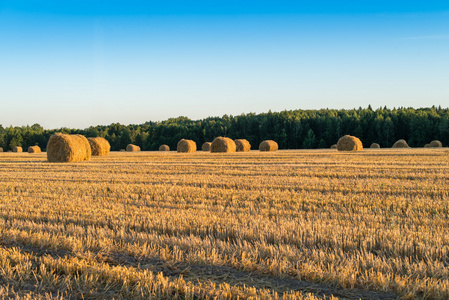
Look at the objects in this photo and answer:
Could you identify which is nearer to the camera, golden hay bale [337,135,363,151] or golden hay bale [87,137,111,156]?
golden hay bale [87,137,111,156]

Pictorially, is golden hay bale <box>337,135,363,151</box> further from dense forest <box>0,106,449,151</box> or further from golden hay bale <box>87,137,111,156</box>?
dense forest <box>0,106,449,151</box>

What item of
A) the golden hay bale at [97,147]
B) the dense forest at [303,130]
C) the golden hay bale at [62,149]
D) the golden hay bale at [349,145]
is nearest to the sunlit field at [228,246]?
the golden hay bale at [62,149]

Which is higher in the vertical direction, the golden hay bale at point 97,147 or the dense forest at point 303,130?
the dense forest at point 303,130

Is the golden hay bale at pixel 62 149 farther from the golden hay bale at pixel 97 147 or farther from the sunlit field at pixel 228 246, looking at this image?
the sunlit field at pixel 228 246

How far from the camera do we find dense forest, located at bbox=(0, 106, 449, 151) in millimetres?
61094

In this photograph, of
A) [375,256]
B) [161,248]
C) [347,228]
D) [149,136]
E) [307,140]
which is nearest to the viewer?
[375,256]

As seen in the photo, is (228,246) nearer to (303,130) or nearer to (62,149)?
(62,149)

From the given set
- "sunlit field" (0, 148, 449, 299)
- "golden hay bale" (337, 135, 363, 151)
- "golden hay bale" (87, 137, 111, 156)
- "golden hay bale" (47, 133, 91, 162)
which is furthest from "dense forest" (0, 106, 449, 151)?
"sunlit field" (0, 148, 449, 299)

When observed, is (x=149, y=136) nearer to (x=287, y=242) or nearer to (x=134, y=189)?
(x=134, y=189)

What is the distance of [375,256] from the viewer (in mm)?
4090

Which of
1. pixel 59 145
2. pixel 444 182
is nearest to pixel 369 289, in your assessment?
pixel 444 182

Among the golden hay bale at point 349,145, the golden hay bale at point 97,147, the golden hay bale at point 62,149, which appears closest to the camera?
the golden hay bale at point 62,149

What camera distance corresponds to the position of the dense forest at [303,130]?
61.1 m

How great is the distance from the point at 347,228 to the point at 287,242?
1.04m
